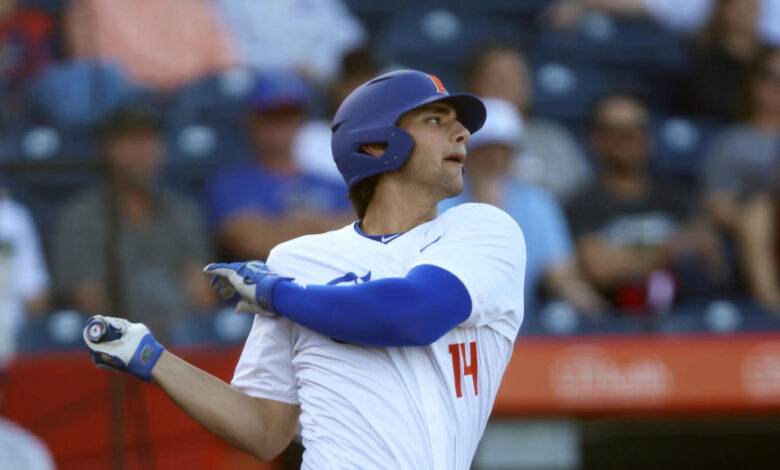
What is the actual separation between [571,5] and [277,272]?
523 cm

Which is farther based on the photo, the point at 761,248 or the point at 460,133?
the point at 761,248

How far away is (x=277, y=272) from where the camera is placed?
2773mm

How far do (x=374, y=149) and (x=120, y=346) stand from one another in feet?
2.53

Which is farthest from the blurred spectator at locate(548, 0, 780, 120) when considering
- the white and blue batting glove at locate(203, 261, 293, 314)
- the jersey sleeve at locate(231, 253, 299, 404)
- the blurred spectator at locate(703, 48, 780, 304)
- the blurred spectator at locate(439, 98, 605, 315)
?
the white and blue batting glove at locate(203, 261, 293, 314)

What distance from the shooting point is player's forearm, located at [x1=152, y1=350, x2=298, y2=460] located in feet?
8.45

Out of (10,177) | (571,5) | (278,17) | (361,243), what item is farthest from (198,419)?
(571,5)

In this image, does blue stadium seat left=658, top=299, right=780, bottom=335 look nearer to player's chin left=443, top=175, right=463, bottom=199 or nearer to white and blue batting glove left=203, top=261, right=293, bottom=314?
player's chin left=443, top=175, right=463, bottom=199

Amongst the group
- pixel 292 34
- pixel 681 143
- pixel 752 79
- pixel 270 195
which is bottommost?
pixel 270 195

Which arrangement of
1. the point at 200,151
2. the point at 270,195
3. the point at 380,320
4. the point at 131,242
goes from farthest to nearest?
the point at 200,151 < the point at 270,195 < the point at 131,242 < the point at 380,320

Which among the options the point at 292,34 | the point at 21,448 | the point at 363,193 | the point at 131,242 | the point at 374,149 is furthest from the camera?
the point at 292,34

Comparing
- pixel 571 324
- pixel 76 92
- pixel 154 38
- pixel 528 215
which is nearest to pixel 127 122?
pixel 76 92

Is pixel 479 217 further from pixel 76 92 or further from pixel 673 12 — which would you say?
pixel 673 12

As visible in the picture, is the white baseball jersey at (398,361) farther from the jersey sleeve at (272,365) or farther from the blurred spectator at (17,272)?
the blurred spectator at (17,272)

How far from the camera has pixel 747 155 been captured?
665 centimetres
